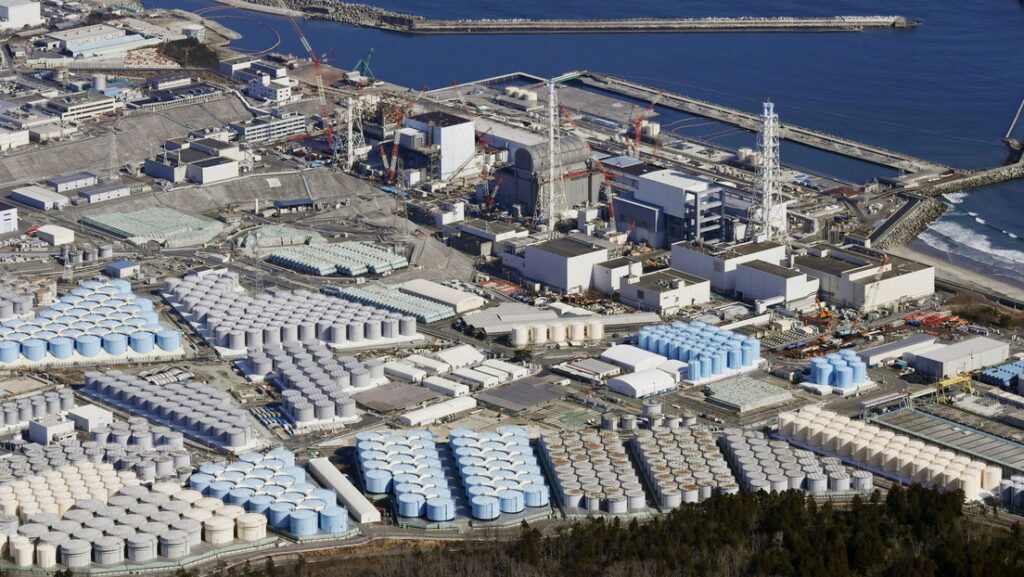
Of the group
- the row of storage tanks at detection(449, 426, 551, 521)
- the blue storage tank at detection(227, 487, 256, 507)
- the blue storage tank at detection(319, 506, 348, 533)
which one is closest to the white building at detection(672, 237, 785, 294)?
the row of storage tanks at detection(449, 426, 551, 521)

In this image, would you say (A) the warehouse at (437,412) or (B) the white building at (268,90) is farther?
(B) the white building at (268,90)

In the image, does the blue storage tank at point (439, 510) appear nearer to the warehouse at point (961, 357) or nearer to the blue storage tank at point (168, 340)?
the blue storage tank at point (168, 340)

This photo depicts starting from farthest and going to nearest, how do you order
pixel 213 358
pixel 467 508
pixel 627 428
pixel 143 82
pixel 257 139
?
pixel 143 82 → pixel 257 139 → pixel 213 358 → pixel 627 428 → pixel 467 508

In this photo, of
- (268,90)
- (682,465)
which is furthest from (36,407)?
(268,90)

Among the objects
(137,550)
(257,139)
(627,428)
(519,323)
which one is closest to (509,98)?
(257,139)

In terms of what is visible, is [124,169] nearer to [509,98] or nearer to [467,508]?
[509,98]

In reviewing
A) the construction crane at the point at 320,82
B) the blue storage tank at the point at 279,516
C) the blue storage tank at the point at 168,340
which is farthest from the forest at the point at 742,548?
the construction crane at the point at 320,82
